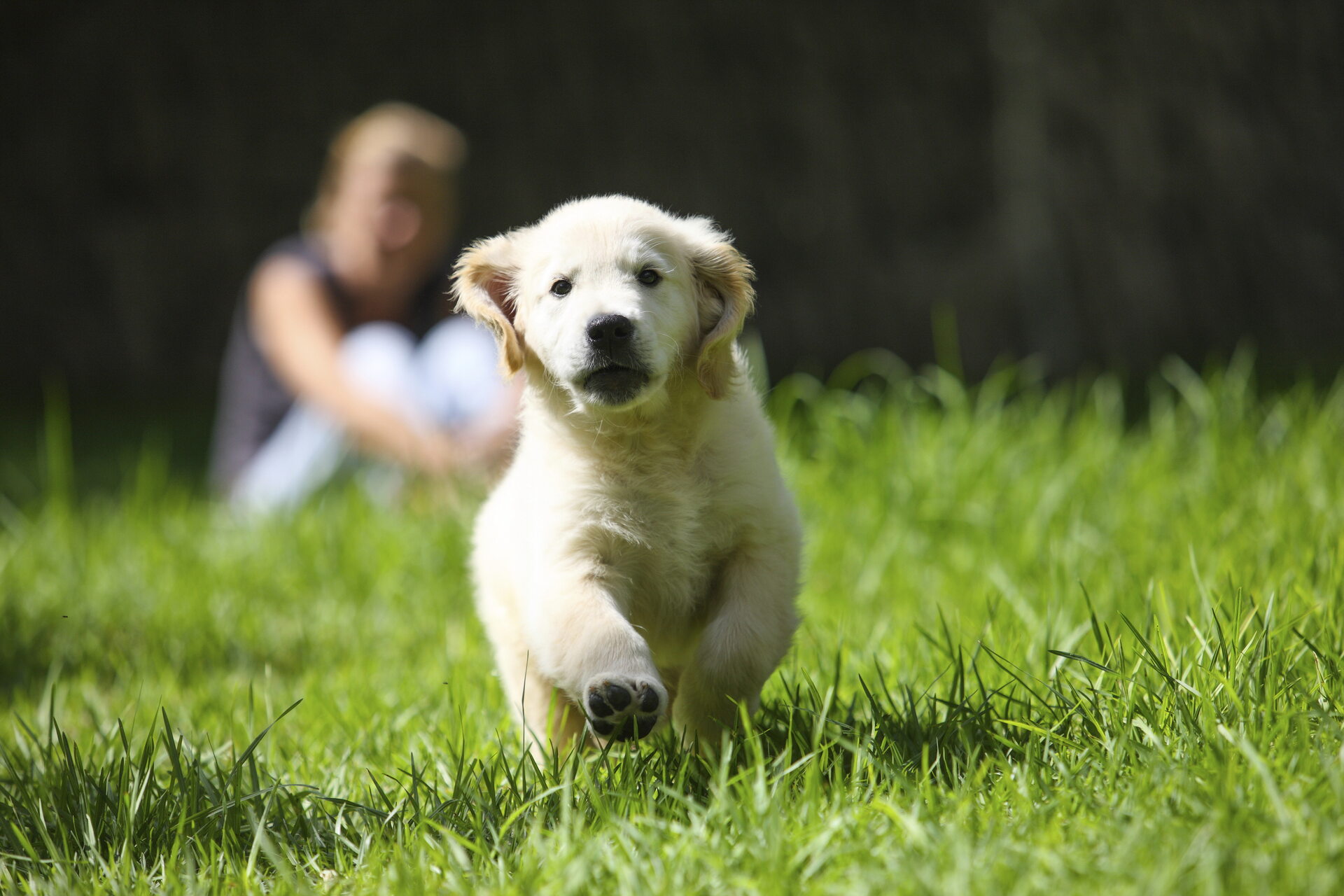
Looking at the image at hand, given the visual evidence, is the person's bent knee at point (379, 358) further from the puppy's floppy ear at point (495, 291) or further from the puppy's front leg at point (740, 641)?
the puppy's front leg at point (740, 641)

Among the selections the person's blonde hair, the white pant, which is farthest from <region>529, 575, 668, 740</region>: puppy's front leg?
the person's blonde hair

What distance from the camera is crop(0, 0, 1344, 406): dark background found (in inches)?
241

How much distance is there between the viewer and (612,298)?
202cm

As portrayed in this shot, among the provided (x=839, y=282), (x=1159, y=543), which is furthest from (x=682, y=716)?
(x=839, y=282)

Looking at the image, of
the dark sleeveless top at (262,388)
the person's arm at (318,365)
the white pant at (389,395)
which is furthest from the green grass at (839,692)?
the dark sleeveless top at (262,388)

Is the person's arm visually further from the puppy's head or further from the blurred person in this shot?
the puppy's head

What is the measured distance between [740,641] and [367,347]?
3.47m

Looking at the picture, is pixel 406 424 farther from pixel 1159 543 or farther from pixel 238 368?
pixel 1159 543

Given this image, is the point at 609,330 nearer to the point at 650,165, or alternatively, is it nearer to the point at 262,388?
the point at 262,388

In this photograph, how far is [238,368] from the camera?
552 cm

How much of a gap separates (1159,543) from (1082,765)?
1.44 meters

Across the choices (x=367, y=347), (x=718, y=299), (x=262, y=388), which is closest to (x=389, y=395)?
(x=367, y=347)

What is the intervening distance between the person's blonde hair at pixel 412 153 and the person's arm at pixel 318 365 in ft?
1.85

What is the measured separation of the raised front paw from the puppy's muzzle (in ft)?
1.61
